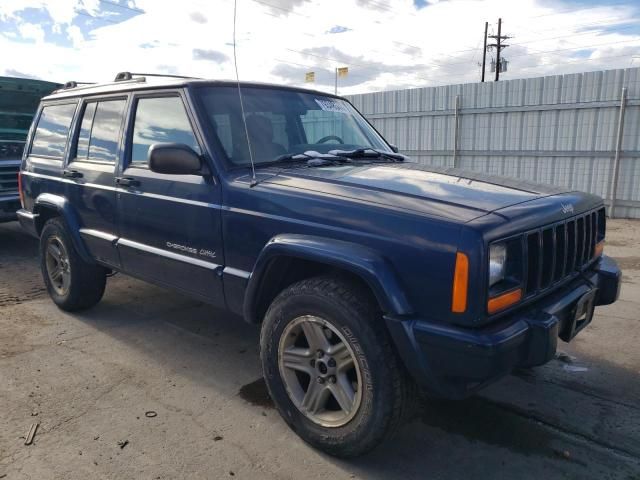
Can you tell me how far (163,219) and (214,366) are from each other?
3.69ft

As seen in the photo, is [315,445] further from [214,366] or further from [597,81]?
[597,81]

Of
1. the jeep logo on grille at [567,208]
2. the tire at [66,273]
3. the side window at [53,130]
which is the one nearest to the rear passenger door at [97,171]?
the side window at [53,130]

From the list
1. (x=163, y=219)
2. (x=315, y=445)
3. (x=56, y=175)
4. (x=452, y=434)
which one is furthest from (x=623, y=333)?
(x=56, y=175)

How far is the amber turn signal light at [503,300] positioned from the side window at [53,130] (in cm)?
397

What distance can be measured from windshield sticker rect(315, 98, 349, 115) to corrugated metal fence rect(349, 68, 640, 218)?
7.52 m

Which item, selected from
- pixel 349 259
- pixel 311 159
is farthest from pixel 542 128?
pixel 349 259

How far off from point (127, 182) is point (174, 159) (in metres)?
0.93

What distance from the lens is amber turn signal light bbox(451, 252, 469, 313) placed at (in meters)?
2.14

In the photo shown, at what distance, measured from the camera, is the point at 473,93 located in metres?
11.3

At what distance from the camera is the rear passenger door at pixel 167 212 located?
3144 mm

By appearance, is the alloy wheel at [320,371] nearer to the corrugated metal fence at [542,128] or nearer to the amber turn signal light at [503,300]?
the amber turn signal light at [503,300]

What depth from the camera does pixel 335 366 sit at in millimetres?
2600

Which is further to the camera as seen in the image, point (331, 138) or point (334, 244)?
point (331, 138)

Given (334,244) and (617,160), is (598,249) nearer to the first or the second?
(334,244)
